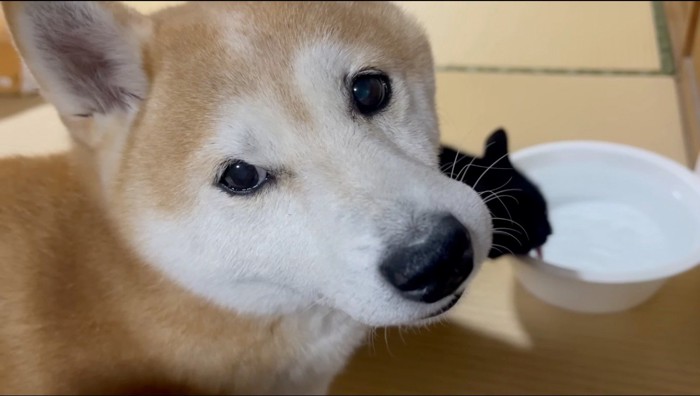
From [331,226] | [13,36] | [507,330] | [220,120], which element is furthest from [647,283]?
[13,36]

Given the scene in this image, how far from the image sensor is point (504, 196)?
1147 mm

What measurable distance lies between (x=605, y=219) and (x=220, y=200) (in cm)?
86

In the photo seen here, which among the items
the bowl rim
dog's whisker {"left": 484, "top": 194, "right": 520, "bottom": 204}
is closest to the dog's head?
dog's whisker {"left": 484, "top": 194, "right": 520, "bottom": 204}

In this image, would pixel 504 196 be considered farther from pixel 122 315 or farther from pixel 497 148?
pixel 122 315

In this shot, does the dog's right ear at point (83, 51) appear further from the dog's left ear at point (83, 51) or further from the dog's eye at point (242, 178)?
the dog's eye at point (242, 178)

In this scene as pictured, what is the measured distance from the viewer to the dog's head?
787 millimetres

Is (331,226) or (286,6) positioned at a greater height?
(286,6)

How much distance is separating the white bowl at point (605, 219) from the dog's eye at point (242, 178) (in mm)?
571

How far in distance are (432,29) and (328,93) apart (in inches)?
46.9

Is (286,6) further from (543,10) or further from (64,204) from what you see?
(543,10)

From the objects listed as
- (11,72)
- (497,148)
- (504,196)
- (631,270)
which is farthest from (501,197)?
(11,72)

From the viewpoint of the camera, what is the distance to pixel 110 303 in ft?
3.22

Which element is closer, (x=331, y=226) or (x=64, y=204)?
(x=331, y=226)

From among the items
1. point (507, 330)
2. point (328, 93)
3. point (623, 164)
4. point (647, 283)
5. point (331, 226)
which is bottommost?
point (507, 330)
